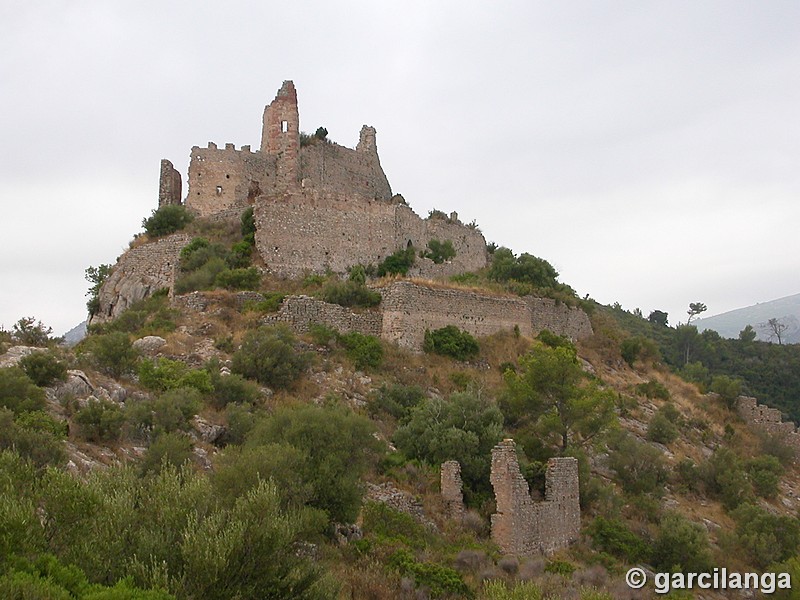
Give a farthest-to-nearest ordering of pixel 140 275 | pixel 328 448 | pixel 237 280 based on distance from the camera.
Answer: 1. pixel 140 275
2. pixel 237 280
3. pixel 328 448

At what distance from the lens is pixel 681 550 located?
16.1m

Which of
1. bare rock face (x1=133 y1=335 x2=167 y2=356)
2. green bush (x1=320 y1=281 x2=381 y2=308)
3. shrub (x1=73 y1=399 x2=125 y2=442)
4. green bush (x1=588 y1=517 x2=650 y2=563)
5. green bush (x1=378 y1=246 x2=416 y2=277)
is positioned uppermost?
green bush (x1=378 y1=246 x2=416 y2=277)

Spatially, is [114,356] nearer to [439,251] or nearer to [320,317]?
[320,317]

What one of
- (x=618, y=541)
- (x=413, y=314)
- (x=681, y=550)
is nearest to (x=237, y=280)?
(x=413, y=314)

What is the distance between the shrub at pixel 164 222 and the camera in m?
30.3

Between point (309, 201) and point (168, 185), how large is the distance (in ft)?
27.9

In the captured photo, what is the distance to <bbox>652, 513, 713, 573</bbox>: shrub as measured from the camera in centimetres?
1611

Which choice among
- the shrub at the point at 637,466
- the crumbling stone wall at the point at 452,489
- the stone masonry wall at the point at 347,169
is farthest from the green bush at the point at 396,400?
the stone masonry wall at the point at 347,169

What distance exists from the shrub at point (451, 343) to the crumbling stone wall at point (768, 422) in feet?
39.9

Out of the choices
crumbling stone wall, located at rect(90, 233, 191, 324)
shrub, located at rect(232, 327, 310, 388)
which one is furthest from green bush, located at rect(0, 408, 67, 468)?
crumbling stone wall, located at rect(90, 233, 191, 324)

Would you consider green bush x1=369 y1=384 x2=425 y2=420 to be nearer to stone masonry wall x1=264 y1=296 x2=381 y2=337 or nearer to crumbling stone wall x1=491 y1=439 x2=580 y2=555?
stone masonry wall x1=264 y1=296 x2=381 y2=337

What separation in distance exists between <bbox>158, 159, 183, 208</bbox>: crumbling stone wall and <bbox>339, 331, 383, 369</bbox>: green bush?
1424cm

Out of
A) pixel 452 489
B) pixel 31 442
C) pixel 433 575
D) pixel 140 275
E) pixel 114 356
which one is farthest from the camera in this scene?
pixel 140 275

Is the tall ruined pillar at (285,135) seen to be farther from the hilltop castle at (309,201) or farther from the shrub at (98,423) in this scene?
the shrub at (98,423)
